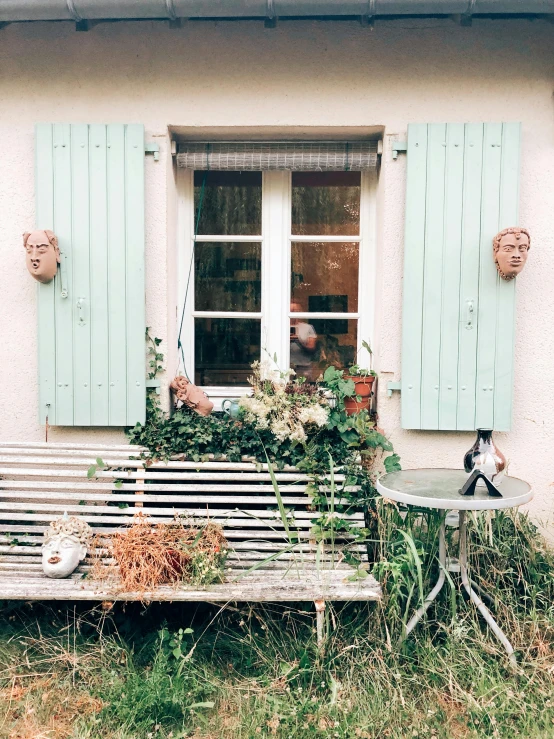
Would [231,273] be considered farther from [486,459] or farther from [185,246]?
[486,459]

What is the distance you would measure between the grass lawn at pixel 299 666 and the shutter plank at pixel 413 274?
69 cm

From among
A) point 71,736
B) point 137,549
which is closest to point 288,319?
point 137,549

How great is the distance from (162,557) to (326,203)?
89.6 inches

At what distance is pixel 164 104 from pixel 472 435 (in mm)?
2586

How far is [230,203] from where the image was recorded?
3.66 meters

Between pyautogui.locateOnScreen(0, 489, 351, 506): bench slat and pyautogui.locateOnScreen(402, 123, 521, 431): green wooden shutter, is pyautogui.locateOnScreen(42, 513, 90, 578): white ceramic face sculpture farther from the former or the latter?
pyautogui.locateOnScreen(402, 123, 521, 431): green wooden shutter

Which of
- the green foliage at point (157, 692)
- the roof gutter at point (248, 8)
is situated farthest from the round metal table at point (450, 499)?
the roof gutter at point (248, 8)

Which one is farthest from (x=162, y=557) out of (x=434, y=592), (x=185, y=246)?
(x=185, y=246)

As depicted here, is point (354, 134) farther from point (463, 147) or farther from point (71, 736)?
point (71, 736)

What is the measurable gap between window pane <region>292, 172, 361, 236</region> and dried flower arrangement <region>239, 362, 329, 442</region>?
96 centimetres

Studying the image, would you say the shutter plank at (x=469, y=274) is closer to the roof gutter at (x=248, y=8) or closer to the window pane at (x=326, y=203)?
the roof gutter at (x=248, y=8)

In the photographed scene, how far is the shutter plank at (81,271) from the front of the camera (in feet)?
10.8

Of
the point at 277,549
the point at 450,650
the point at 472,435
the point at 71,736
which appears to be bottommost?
the point at 71,736

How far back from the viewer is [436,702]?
2.42 m
